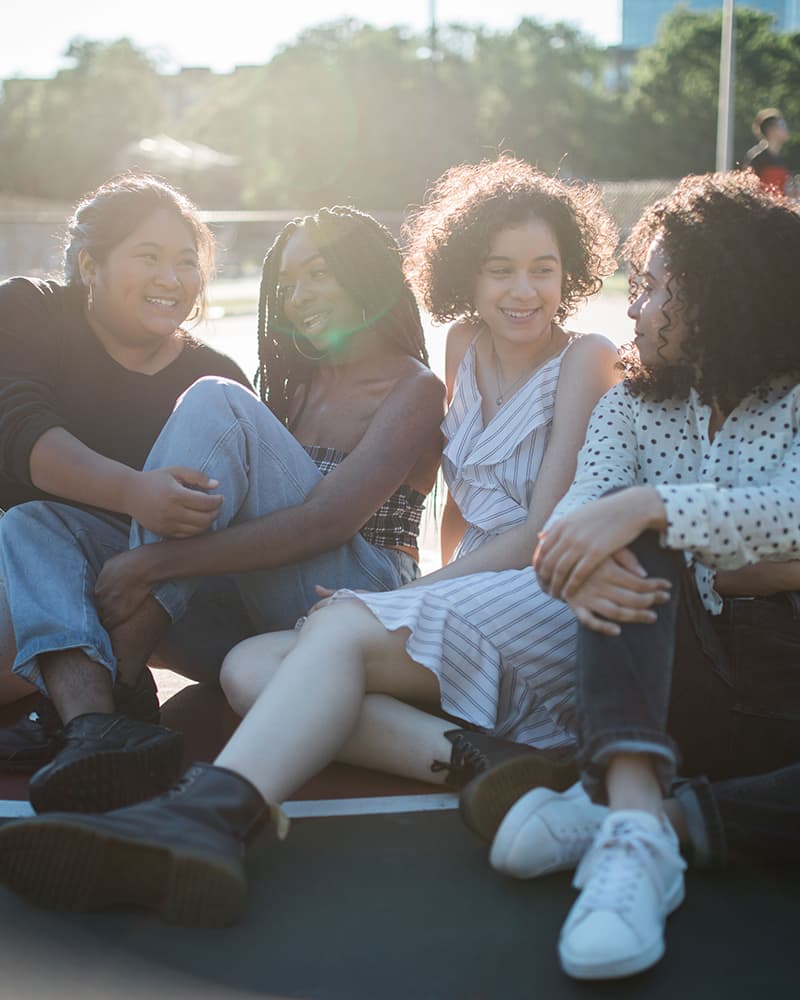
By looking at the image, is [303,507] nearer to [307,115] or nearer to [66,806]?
[66,806]

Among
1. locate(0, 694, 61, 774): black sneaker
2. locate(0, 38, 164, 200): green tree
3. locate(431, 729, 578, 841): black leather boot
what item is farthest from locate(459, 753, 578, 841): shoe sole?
locate(0, 38, 164, 200): green tree

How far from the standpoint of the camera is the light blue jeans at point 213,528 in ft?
8.41

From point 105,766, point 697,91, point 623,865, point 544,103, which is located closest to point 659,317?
point 623,865

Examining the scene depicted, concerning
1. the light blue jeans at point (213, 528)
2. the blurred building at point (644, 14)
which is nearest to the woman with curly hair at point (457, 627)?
the light blue jeans at point (213, 528)

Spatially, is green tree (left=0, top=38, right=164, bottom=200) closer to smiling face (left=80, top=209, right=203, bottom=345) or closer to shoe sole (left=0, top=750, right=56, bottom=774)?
A: smiling face (left=80, top=209, right=203, bottom=345)

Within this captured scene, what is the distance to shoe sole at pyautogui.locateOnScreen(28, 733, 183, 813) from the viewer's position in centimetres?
221

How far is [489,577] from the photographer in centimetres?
251

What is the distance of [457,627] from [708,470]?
58cm

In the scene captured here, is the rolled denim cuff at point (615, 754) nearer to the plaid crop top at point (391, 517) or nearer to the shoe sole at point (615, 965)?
the shoe sole at point (615, 965)

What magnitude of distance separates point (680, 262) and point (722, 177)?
0.29 m

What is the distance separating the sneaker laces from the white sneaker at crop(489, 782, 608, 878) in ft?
0.54

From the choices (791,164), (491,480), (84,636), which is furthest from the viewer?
(791,164)

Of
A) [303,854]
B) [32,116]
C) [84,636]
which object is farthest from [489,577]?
[32,116]

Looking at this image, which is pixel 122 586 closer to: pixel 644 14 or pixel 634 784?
pixel 634 784
